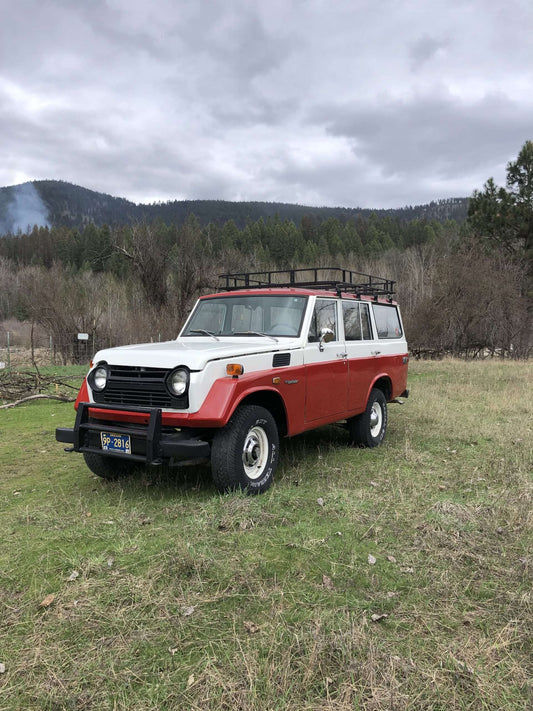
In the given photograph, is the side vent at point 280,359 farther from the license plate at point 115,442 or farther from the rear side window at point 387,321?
the rear side window at point 387,321

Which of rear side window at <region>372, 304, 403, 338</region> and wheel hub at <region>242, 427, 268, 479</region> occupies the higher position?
rear side window at <region>372, 304, 403, 338</region>

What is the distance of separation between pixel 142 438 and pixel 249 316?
224 centimetres

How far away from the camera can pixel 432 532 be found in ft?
13.3

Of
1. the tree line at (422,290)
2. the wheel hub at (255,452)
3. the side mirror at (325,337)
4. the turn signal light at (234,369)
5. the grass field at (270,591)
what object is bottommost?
the grass field at (270,591)

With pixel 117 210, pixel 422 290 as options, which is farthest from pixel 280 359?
pixel 117 210

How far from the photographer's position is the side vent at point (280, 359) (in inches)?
206

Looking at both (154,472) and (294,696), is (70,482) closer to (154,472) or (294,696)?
(154,472)

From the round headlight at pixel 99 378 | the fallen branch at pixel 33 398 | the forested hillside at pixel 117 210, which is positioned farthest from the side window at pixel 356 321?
the forested hillside at pixel 117 210

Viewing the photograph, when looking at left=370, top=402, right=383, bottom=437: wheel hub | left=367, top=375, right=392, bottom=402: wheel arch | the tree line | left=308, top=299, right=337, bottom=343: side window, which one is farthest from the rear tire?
the tree line

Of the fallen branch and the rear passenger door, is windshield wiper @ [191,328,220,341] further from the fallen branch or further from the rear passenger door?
the fallen branch

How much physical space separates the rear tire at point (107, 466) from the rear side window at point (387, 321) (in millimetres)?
4190

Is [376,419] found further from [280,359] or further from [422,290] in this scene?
[422,290]

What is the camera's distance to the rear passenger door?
6672 millimetres

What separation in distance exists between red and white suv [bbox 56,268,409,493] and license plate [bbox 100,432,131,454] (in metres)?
0.01
